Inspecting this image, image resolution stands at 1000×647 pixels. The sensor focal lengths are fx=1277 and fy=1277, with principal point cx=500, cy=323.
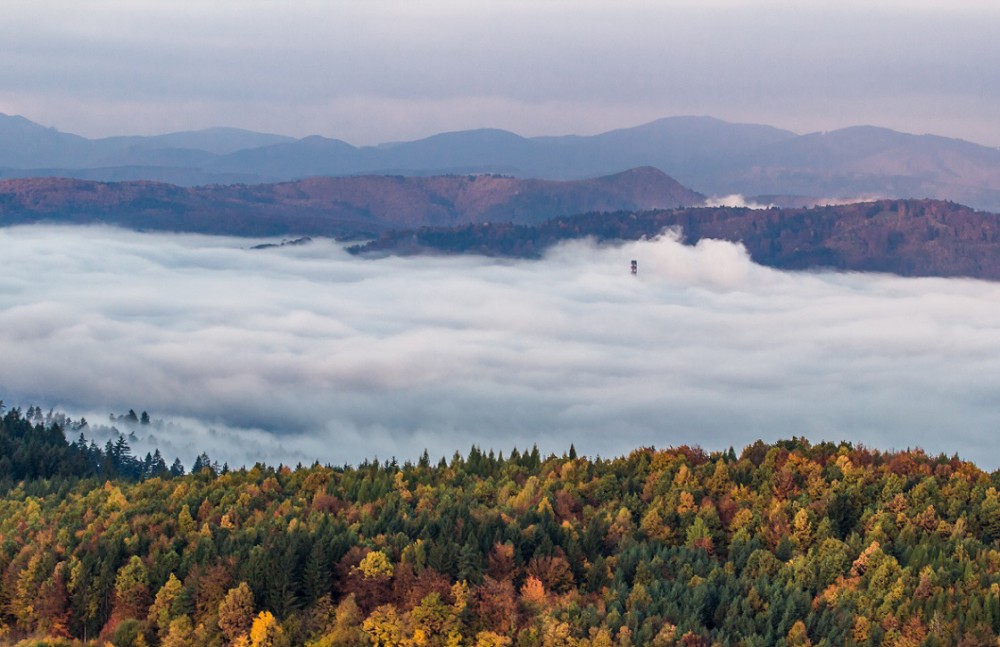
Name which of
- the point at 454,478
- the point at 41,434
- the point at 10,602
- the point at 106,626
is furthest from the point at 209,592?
the point at 41,434

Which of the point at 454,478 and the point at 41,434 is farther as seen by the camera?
the point at 41,434

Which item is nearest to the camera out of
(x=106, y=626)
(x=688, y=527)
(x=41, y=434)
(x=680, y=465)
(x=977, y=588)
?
(x=977, y=588)

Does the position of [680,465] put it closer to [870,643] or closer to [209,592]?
[870,643]

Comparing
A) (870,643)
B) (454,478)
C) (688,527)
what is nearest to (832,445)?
(688,527)

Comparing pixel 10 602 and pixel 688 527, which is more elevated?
pixel 688 527

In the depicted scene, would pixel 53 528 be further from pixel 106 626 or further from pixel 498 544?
pixel 498 544

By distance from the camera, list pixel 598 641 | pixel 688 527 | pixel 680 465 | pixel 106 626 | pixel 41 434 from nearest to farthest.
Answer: pixel 598 641 → pixel 106 626 → pixel 688 527 → pixel 680 465 → pixel 41 434
